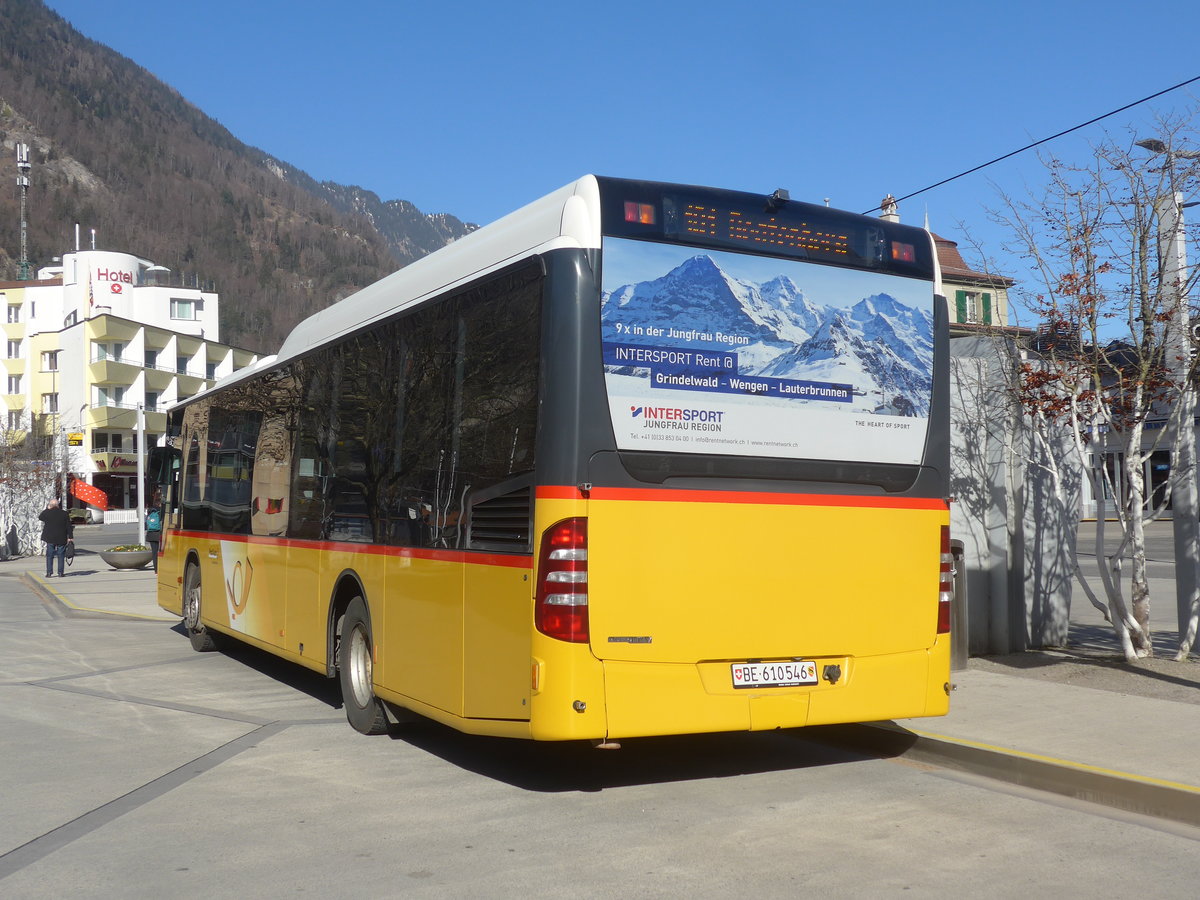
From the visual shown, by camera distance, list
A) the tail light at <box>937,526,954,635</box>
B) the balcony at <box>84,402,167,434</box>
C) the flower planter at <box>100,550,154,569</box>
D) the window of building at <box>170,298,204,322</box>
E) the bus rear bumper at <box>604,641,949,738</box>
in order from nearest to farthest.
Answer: the bus rear bumper at <box>604,641,949,738</box> < the tail light at <box>937,526,954,635</box> < the flower planter at <box>100,550,154,569</box> < the balcony at <box>84,402,167,434</box> < the window of building at <box>170,298,204,322</box>

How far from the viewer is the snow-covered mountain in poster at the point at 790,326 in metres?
6.83

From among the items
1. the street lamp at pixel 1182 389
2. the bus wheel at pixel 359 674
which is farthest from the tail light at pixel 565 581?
the street lamp at pixel 1182 389

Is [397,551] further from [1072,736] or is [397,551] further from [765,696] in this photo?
[1072,736]

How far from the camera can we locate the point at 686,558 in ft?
22.6

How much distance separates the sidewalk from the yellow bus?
625 mm

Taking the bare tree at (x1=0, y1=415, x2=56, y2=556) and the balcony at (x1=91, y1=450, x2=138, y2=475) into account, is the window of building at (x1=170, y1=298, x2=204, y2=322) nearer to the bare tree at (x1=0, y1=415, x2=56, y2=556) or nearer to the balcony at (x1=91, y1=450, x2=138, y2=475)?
the balcony at (x1=91, y1=450, x2=138, y2=475)

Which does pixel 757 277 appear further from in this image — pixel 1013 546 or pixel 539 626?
pixel 1013 546

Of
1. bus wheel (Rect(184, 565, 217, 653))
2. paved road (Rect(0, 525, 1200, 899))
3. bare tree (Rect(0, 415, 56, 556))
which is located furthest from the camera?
bare tree (Rect(0, 415, 56, 556))

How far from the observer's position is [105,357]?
83812 millimetres

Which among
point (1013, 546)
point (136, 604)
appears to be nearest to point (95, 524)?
point (136, 604)

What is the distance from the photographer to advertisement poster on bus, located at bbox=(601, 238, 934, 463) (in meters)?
6.77

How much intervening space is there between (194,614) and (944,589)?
9.90 meters

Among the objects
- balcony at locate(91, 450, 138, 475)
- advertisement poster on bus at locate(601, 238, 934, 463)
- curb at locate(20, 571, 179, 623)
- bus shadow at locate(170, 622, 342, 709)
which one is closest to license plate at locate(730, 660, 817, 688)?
advertisement poster on bus at locate(601, 238, 934, 463)

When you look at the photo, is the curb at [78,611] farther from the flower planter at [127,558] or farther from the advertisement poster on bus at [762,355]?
the advertisement poster on bus at [762,355]
